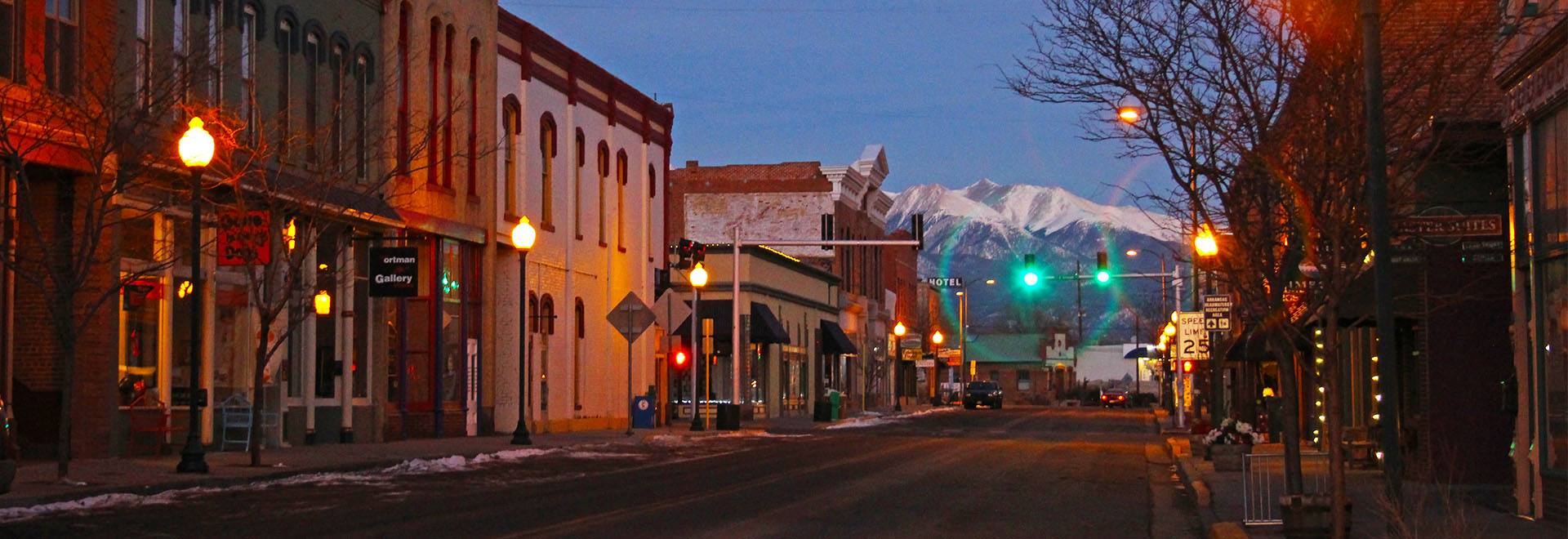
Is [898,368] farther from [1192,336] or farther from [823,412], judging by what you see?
[1192,336]

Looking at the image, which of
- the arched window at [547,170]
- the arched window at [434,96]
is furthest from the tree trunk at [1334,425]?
the arched window at [547,170]

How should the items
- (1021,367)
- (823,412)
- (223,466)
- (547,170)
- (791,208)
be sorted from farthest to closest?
1. (1021,367)
2. (791,208)
3. (823,412)
4. (547,170)
5. (223,466)

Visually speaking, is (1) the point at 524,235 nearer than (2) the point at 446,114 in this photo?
Yes

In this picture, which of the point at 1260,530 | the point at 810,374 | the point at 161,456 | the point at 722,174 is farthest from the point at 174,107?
the point at 722,174

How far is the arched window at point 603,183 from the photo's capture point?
152 ft

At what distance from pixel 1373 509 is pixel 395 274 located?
2045 centimetres

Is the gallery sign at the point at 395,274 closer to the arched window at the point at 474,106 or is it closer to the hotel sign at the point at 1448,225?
the arched window at the point at 474,106

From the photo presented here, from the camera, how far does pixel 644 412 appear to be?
44875 mm

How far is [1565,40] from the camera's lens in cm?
1492

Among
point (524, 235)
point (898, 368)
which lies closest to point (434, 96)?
point (524, 235)

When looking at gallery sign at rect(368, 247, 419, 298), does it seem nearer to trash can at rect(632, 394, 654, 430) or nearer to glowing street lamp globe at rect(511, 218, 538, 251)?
glowing street lamp globe at rect(511, 218, 538, 251)

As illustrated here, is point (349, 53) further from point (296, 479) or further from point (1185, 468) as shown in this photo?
point (1185, 468)

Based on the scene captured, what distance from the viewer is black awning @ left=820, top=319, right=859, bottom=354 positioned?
7469 cm

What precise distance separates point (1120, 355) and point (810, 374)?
94357mm
